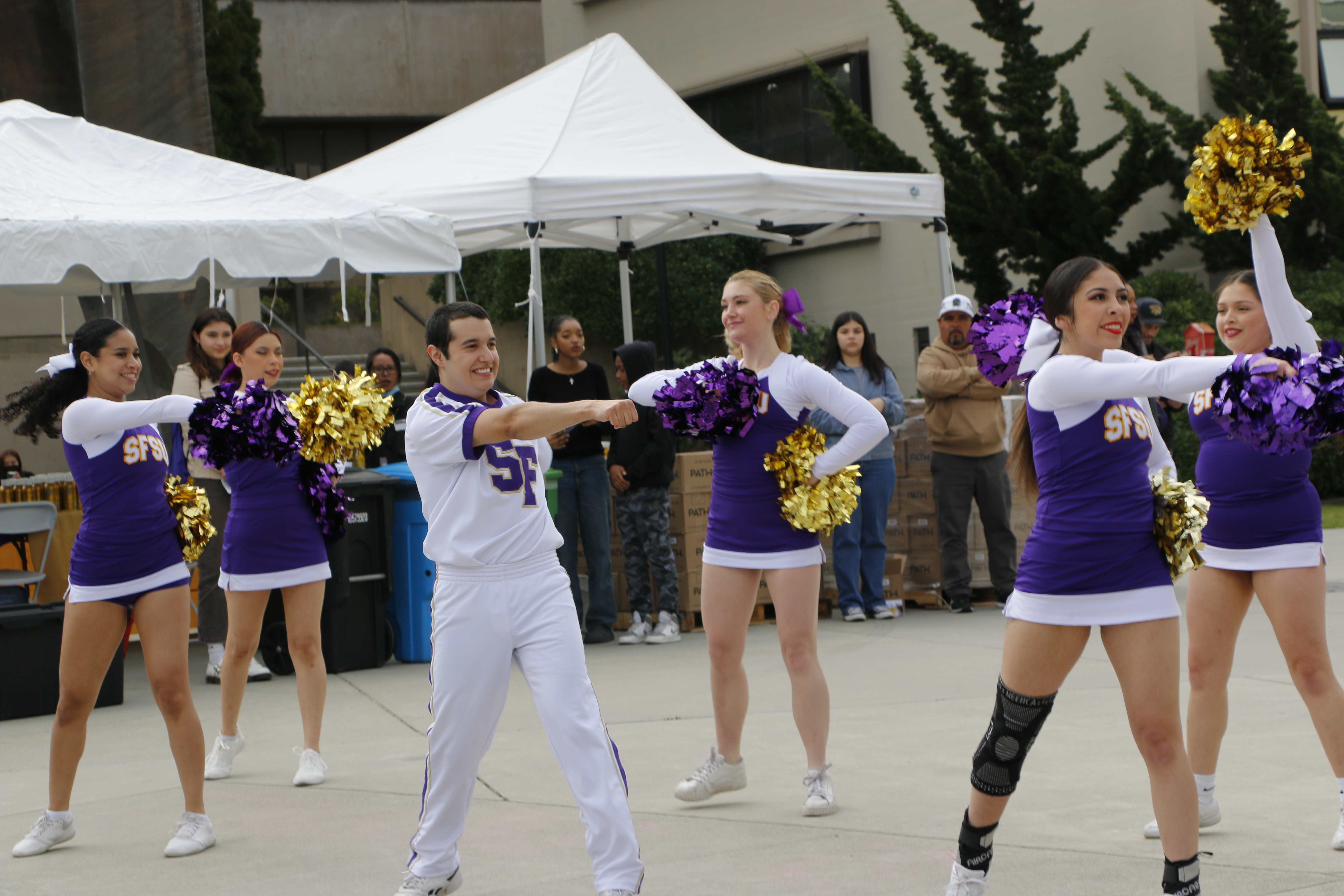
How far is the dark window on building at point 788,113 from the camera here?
21.0m

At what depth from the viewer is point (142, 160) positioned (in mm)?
9875

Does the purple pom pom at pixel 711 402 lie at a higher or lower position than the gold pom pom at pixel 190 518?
higher

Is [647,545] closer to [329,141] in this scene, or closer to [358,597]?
[358,597]

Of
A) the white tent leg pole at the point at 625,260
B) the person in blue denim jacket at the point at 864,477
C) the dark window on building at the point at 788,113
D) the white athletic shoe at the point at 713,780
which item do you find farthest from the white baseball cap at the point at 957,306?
the dark window on building at the point at 788,113

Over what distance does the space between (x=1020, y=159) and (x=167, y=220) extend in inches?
456

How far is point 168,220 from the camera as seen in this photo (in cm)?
886

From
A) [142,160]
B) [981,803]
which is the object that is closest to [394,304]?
[142,160]

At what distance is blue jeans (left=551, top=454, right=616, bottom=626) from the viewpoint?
9516 millimetres

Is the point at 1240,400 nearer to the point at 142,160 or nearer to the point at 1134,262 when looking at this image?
the point at 142,160

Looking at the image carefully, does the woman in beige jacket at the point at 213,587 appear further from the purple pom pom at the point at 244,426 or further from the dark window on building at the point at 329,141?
the dark window on building at the point at 329,141

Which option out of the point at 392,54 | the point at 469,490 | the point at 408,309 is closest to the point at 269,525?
the point at 469,490

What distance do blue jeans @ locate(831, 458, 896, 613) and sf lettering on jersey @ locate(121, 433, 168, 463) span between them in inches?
220

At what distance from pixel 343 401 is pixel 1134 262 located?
14323mm

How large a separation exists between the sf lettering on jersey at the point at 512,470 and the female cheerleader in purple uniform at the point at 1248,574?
7.07ft
